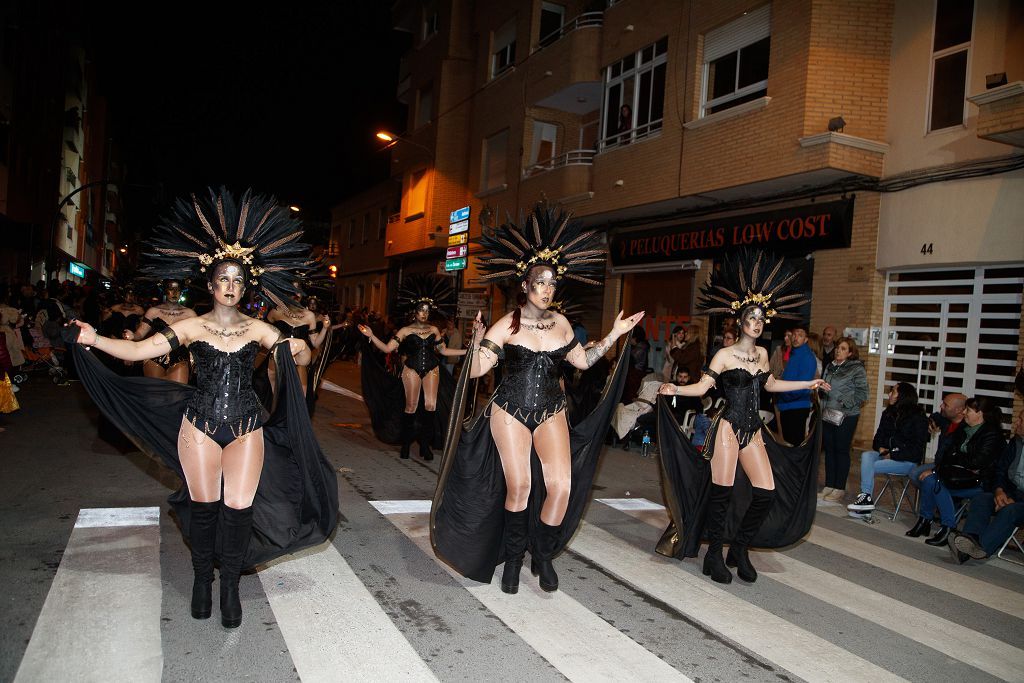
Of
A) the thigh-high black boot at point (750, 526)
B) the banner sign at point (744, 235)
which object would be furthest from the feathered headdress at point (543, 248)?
the banner sign at point (744, 235)

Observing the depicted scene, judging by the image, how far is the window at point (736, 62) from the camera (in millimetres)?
14602

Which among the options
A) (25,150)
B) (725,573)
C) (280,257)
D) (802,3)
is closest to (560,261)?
(280,257)

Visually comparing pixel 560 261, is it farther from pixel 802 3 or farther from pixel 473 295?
pixel 473 295

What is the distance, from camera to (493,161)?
25422mm

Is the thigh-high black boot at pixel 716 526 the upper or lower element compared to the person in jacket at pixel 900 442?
lower

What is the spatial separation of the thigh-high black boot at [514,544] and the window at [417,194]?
24.4 metres

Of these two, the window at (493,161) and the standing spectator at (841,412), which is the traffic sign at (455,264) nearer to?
the window at (493,161)

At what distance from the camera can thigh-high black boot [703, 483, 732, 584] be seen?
5730mm

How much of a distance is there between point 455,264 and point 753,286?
14.1 m

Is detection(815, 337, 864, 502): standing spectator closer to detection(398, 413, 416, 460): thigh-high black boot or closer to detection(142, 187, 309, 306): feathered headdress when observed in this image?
detection(398, 413, 416, 460): thigh-high black boot

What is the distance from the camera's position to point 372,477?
28.1ft

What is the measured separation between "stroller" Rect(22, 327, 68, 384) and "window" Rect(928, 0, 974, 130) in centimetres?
1735

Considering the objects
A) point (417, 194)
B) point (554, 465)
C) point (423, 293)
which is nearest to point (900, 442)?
point (554, 465)

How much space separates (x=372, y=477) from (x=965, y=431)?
619 cm
